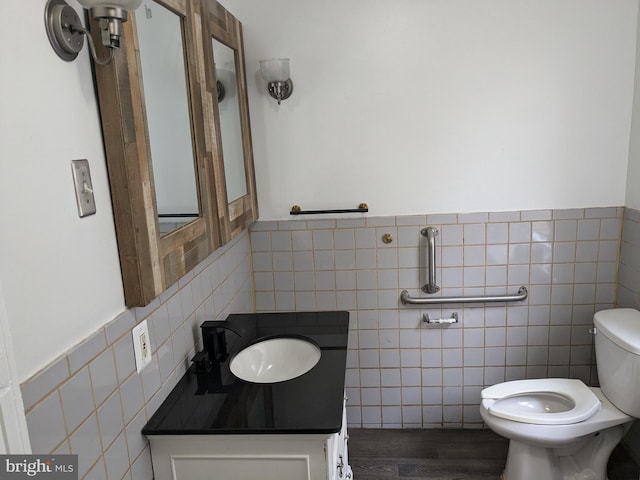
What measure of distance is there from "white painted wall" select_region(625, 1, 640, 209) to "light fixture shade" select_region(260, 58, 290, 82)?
1475mm

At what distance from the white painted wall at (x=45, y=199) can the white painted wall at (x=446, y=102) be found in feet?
4.25

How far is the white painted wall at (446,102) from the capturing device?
214 centimetres

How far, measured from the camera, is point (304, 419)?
1320mm

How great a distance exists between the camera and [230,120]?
199 centimetres

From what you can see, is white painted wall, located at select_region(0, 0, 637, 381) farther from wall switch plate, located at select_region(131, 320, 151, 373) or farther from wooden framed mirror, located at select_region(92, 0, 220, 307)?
wall switch plate, located at select_region(131, 320, 151, 373)

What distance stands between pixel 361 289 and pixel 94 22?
5.53 ft

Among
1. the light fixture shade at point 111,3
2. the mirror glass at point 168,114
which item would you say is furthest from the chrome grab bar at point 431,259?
the light fixture shade at point 111,3

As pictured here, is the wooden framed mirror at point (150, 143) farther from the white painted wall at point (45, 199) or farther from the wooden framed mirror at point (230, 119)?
the wooden framed mirror at point (230, 119)

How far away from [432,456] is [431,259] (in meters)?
0.93

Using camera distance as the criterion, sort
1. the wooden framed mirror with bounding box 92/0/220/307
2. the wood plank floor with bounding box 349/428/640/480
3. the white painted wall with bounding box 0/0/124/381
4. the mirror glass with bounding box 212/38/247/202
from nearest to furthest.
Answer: the white painted wall with bounding box 0/0/124/381 < the wooden framed mirror with bounding box 92/0/220/307 < the mirror glass with bounding box 212/38/247/202 < the wood plank floor with bounding box 349/428/640/480

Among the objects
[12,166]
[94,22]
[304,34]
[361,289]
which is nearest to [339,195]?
[361,289]

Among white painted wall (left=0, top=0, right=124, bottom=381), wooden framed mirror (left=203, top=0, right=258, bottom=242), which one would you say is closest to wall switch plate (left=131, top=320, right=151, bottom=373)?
white painted wall (left=0, top=0, right=124, bottom=381)

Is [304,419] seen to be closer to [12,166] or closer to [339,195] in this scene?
[12,166]
